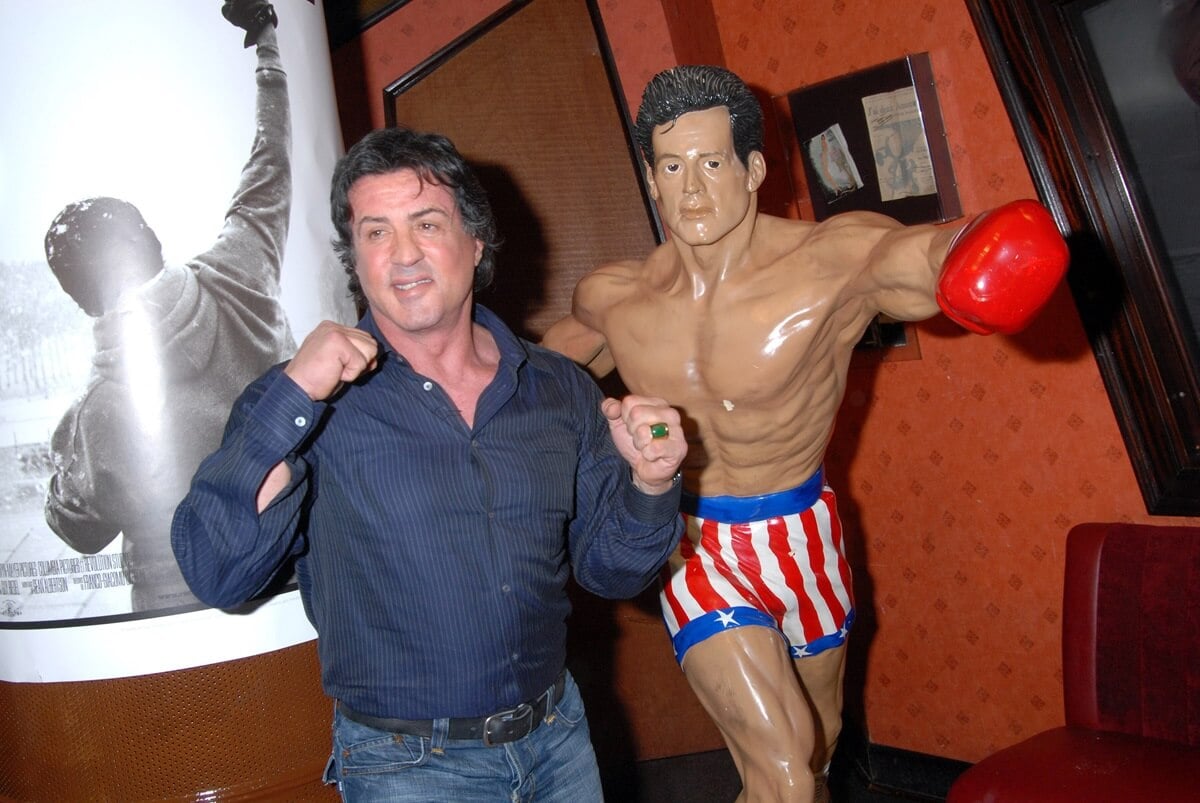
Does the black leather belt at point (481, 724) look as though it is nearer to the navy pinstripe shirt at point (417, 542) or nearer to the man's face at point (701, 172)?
the navy pinstripe shirt at point (417, 542)

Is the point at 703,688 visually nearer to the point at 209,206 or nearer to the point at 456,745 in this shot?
the point at 456,745

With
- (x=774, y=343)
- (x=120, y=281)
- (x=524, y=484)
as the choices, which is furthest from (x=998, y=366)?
(x=120, y=281)

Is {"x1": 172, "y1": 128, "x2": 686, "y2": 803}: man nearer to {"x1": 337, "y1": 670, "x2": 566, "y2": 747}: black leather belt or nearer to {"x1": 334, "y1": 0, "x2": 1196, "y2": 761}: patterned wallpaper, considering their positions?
{"x1": 337, "y1": 670, "x2": 566, "y2": 747}: black leather belt

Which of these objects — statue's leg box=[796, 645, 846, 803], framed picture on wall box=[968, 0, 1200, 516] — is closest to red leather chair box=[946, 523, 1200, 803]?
framed picture on wall box=[968, 0, 1200, 516]

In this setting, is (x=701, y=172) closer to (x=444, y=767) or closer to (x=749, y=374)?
(x=749, y=374)

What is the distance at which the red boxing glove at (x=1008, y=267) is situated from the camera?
168 centimetres

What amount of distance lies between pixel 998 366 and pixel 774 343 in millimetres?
1227

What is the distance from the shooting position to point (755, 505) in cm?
222

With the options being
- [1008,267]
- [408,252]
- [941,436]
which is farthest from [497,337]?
[941,436]

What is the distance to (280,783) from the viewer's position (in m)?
1.85

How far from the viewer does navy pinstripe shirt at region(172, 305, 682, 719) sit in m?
1.53

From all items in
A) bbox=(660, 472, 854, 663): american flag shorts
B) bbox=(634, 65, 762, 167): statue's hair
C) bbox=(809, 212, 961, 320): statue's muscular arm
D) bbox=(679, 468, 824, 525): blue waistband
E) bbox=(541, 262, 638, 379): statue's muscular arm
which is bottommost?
bbox=(660, 472, 854, 663): american flag shorts

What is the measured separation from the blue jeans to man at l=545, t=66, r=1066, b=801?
50 cm

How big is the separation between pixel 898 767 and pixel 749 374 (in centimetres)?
194
